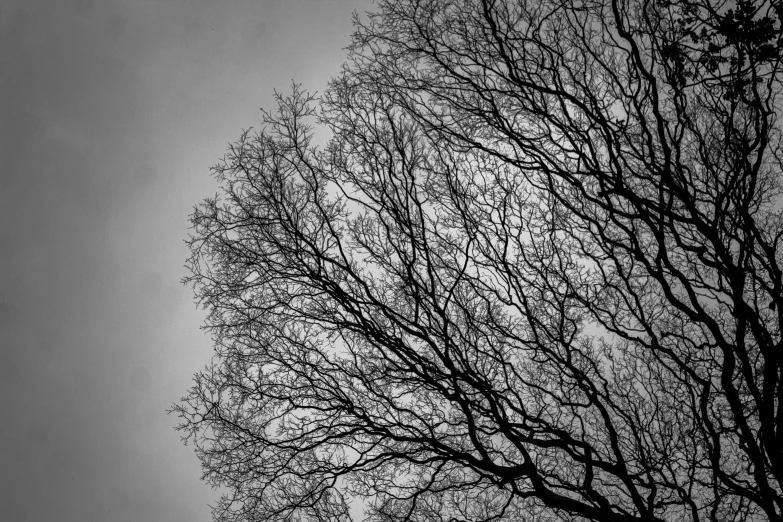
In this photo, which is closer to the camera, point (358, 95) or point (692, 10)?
point (692, 10)

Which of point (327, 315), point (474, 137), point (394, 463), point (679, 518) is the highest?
point (474, 137)

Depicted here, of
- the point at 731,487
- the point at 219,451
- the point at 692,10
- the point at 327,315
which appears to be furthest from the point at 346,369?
the point at 692,10

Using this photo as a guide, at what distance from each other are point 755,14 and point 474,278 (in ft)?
13.2

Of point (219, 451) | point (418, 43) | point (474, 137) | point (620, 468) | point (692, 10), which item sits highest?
point (418, 43)

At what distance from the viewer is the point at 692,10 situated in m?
4.82

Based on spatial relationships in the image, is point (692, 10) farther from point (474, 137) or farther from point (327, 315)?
point (327, 315)

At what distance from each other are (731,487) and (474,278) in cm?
365

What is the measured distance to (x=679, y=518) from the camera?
815 cm

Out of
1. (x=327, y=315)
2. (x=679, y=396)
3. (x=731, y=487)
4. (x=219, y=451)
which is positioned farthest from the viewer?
(x=679, y=396)

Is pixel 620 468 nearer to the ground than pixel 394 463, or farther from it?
nearer to the ground

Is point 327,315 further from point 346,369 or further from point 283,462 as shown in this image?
point 283,462

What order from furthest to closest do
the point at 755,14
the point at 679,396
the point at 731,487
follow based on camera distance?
the point at 679,396 < the point at 731,487 < the point at 755,14

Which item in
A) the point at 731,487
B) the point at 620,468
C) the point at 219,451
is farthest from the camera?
the point at 219,451

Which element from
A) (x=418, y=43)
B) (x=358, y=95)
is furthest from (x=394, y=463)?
(x=418, y=43)
